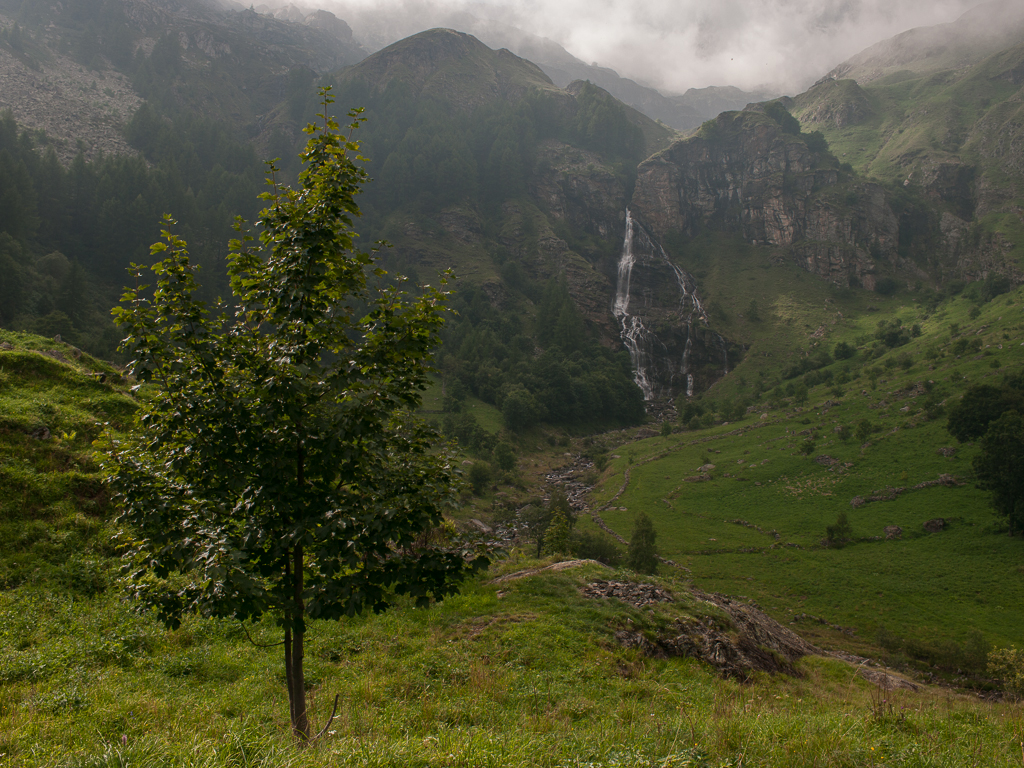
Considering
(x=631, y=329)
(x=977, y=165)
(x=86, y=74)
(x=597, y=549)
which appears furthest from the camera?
(x=86, y=74)

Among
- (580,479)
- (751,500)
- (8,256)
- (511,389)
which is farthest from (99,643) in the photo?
(511,389)

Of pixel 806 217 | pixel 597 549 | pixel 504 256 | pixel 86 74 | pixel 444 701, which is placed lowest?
pixel 597 549

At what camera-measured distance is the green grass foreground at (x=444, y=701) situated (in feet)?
18.1

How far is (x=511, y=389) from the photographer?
10294 centimetres

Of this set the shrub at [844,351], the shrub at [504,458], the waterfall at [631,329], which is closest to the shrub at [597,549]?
the shrub at [504,458]

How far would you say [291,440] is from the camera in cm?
599

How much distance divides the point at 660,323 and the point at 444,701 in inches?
5912

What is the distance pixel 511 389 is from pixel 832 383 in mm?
66142

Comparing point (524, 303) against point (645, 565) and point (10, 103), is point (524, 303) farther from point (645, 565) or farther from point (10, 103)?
point (10, 103)

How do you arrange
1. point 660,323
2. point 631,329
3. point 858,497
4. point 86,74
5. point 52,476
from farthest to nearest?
point 86,74 → point 660,323 → point 631,329 → point 858,497 → point 52,476

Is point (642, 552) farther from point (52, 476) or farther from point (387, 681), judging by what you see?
point (52, 476)

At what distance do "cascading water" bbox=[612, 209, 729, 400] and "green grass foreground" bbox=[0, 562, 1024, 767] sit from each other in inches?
4795

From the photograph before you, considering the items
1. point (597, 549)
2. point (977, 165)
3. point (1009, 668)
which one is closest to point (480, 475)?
point (597, 549)

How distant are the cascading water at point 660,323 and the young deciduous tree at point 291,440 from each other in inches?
5092
